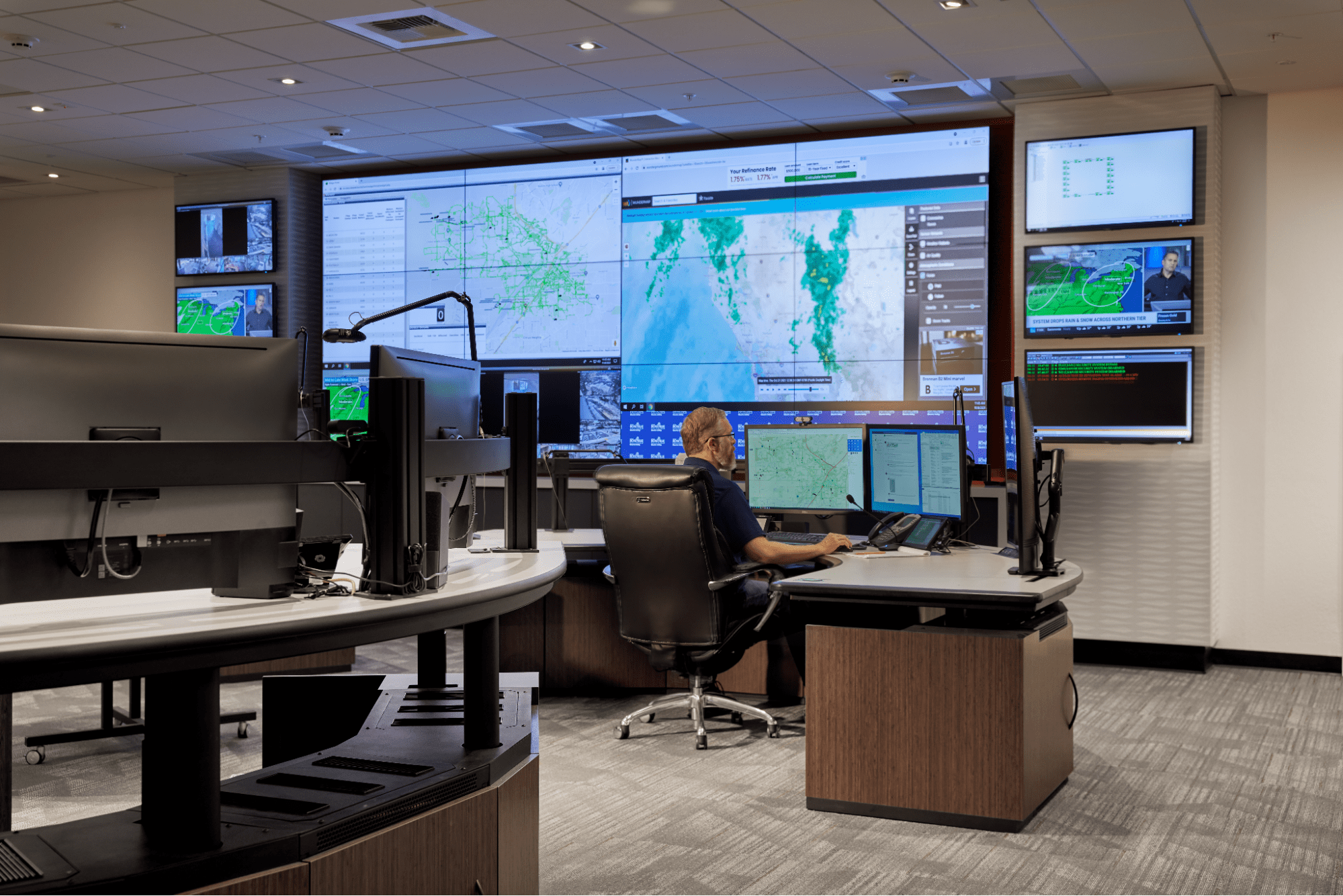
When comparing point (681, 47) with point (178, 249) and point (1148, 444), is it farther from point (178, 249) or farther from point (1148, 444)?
point (178, 249)

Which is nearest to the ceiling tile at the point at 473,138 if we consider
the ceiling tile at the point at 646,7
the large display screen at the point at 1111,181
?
the ceiling tile at the point at 646,7

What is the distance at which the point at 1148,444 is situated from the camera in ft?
20.2

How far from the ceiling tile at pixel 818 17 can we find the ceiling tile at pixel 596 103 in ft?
4.34

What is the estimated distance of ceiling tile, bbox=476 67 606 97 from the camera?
596 centimetres

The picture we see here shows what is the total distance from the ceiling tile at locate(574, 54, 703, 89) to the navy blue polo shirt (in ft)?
7.67

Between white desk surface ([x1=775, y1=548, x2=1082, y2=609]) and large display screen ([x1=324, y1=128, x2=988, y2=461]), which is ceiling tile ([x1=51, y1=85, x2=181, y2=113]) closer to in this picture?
large display screen ([x1=324, y1=128, x2=988, y2=461])

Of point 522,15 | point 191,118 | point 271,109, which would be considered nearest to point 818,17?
point 522,15

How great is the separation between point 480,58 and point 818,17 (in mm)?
1676

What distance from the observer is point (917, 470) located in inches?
185

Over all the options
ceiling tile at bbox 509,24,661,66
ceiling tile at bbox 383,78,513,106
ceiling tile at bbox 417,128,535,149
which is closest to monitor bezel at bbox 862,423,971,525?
ceiling tile at bbox 509,24,661,66

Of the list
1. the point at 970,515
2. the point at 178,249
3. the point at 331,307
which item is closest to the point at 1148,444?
the point at 970,515

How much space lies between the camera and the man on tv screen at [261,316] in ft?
26.7

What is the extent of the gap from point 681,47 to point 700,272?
6.05 ft

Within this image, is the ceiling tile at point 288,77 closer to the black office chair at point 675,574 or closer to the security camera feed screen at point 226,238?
the security camera feed screen at point 226,238
